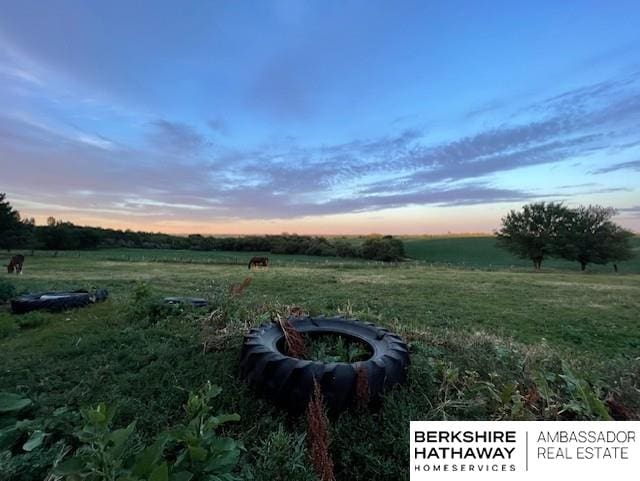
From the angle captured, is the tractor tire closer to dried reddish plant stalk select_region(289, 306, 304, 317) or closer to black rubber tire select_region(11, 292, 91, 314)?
black rubber tire select_region(11, 292, 91, 314)

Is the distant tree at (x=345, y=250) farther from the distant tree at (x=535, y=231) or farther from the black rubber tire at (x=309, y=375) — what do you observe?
the black rubber tire at (x=309, y=375)

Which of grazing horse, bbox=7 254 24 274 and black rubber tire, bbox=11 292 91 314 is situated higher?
black rubber tire, bbox=11 292 91 314

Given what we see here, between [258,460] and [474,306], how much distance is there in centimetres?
821

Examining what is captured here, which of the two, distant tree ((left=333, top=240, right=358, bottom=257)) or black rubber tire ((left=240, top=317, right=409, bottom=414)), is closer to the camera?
black rubber tire ((left=240, top=317, right=409, bottom=414))

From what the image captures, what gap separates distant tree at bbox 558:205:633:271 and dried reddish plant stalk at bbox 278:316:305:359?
39.1 metres

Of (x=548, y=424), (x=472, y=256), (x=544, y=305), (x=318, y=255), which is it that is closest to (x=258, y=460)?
(x=548, y=424)

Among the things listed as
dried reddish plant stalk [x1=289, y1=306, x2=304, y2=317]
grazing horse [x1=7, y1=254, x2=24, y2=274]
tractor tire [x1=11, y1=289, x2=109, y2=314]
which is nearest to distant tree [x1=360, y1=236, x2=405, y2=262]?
grazing horse [x1=7, y1=254, x2=24, y2=274]

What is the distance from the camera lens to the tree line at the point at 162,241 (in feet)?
131

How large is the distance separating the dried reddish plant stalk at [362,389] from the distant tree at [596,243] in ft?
130

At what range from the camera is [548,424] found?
7.56 ft

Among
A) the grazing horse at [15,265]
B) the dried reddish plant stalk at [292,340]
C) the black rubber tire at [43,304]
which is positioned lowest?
the grazing horse at [15,265]

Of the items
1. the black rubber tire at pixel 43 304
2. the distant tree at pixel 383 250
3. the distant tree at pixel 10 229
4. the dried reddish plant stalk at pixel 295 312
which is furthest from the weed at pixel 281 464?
the distant tree at pixel 10 229

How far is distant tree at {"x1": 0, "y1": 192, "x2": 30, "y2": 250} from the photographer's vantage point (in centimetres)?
3721

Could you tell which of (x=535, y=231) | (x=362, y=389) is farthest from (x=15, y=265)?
(x=535, y=231)
